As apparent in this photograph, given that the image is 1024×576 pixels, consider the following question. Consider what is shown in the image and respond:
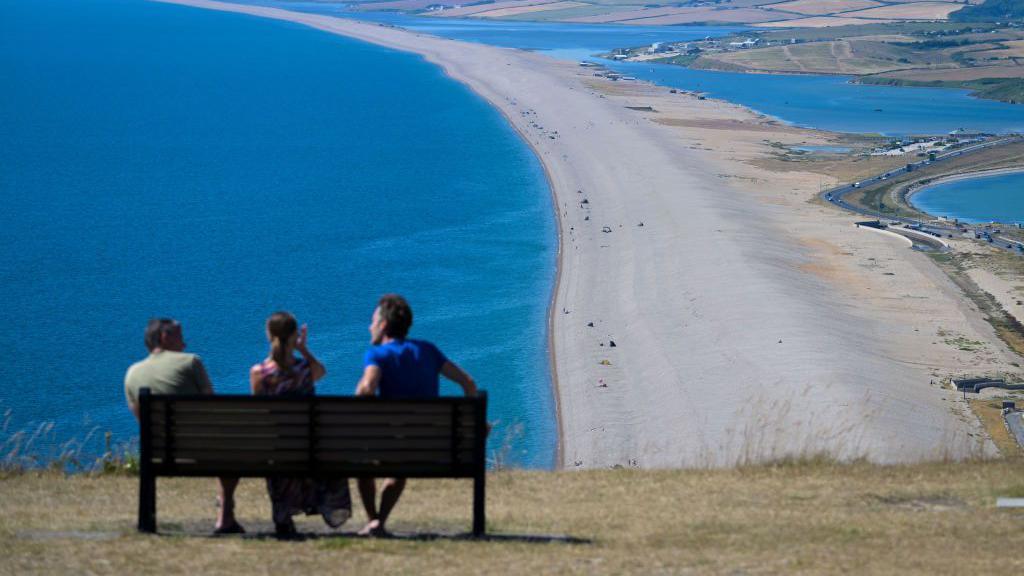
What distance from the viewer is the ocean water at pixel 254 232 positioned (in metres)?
30.5

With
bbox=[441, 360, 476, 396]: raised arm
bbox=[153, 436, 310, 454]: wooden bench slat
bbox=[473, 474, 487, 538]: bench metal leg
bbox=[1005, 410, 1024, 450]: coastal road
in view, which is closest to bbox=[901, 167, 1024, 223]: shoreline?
bbox=[1005, 410, 1024, 450]: coastal road

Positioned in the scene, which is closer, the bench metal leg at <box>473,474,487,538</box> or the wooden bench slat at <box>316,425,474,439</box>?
the wooden bench slat at <box>316,425,474,439</box>

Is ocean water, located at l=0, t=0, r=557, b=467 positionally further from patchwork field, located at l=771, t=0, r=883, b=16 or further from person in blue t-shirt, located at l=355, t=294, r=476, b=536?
patchwork field, located at l=771, t=0, r=883, b=16

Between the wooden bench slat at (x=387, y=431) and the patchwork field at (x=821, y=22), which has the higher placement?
the patchwork field at (x=821, y=22)

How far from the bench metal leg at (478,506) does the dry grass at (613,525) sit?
201mm

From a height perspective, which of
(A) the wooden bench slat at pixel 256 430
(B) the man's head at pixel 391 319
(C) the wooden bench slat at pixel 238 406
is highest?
(B) the man's head at pixel 391 319

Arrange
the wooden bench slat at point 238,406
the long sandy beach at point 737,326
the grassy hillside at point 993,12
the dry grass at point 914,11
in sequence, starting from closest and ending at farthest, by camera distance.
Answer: the wooden bench slat at point 238,406, the long sandy beach at point 737,326, the grassy hillside at point 993,12, the dry grass at point 914,11

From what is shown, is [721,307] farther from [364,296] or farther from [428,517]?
[428,517]

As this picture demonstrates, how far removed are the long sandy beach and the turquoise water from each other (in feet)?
17.9

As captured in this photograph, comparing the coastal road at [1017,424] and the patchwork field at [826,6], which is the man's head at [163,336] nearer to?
the coastal road at [1017,424]

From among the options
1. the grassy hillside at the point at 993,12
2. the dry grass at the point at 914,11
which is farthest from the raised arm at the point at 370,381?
the dry grass at the point at 914,11

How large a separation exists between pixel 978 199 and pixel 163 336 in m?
57.6

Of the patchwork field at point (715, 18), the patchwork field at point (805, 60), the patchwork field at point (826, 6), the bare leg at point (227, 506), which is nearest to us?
the bare leg at point (227, 506)

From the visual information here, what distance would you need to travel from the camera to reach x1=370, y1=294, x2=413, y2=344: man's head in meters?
7.03
